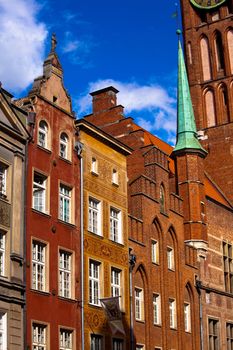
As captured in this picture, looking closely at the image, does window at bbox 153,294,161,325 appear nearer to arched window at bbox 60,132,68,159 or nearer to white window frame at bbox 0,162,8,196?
arched window at bbox 60,132,68,159

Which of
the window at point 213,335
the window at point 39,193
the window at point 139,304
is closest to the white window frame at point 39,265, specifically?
the window at point 39,193

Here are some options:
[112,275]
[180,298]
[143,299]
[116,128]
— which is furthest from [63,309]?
[116,128]

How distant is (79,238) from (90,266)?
4.17 feet

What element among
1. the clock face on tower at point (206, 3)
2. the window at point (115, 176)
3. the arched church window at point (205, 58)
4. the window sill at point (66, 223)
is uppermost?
the clock face on tower at point (206, 3)

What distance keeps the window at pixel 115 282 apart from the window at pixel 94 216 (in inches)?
73.6

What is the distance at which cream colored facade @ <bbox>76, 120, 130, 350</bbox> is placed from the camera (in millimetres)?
28328

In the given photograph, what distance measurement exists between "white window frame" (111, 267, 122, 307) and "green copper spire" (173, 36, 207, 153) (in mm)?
10845

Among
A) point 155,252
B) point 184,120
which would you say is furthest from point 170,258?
point 184,120

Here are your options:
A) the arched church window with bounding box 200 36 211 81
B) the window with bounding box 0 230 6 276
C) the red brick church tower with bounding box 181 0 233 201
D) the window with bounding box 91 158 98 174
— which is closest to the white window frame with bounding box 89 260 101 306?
the window with bounding box 91 158 98 174

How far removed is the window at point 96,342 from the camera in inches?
1099

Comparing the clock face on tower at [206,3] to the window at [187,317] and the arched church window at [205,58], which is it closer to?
the arched church window at [205,58]

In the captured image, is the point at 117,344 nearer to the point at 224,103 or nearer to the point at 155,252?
the point at 155,252

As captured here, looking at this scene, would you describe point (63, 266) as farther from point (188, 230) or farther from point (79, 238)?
point (188, 230)

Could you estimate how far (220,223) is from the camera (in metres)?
40.9
